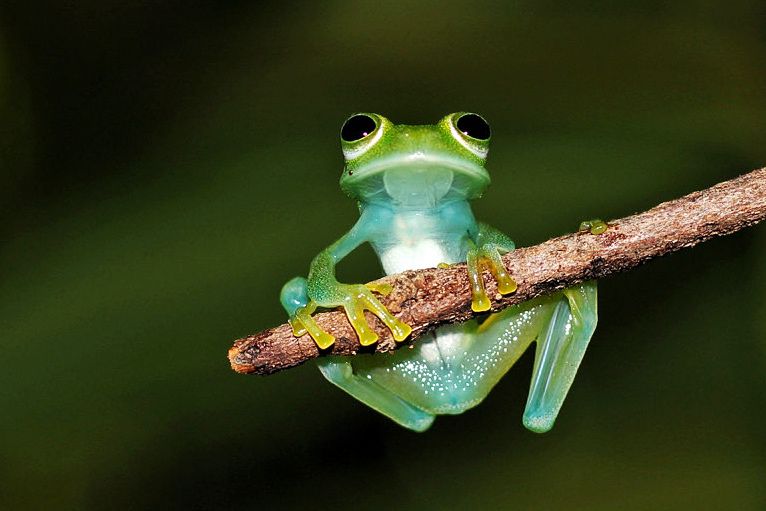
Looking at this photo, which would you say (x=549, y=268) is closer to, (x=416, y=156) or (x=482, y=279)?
(x=482, y=279)

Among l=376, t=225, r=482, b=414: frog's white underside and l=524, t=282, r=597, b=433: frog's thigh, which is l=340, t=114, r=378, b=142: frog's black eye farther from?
l=524, t=282, r=597, b=433: frog's thigh

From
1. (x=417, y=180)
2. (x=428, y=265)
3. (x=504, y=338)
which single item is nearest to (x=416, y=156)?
(x=417, y=180)

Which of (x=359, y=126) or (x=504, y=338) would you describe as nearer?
(x=359, y=126)

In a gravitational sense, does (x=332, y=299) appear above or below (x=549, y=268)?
above

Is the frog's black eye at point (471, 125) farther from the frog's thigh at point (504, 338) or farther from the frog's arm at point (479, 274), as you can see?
the frog's thigh at point (504, 338)

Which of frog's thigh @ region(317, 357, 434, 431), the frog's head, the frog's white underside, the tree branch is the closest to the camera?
the tree branch

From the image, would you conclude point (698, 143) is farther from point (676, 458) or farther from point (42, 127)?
point (42, 127)

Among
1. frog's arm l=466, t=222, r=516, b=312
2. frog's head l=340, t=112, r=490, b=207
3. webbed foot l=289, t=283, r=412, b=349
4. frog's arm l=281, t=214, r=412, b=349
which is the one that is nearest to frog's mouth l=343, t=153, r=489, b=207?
frog's head l=340, t=112, r=490, b=207
